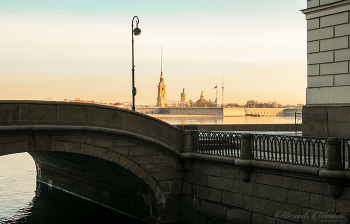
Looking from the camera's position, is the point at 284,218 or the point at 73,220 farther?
the point at 73,220

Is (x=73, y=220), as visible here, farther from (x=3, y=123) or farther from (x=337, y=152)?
(x=337, y=152)

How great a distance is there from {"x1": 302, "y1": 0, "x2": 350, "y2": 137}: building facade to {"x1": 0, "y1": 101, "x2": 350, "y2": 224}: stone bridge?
306cm

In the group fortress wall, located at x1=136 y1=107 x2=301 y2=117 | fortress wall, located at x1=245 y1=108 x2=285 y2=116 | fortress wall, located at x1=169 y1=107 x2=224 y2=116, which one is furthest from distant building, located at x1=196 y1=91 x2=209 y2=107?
fortress wall, located at x1=169 y1=107 x2=224 y2=116

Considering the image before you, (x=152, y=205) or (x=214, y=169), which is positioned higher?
(x=214, y=169)

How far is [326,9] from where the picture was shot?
1255cm

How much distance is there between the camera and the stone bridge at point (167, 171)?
9516mm

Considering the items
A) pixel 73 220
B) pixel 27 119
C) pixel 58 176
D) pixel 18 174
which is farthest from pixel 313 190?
pixel 18 174

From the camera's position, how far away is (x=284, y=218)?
9.83 metres

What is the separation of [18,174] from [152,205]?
12.2 meters

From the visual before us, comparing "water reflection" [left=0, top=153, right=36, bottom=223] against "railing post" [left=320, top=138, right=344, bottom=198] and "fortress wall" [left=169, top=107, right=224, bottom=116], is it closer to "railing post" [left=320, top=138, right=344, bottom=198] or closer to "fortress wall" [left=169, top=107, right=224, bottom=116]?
"railing post" [left=320, top=138, right=344, bottom=198]

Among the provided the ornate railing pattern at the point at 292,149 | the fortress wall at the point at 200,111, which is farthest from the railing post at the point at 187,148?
the fortress wall at the point at 200,111

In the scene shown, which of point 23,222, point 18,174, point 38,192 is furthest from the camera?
point 18,174

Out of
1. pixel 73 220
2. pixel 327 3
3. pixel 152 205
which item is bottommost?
pixel 73 220

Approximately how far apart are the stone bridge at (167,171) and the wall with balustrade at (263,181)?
2 centimetres
